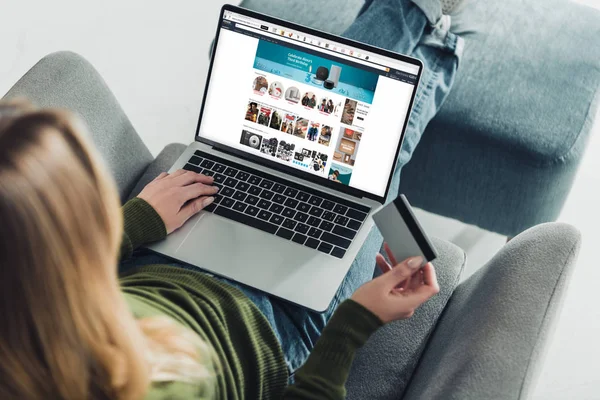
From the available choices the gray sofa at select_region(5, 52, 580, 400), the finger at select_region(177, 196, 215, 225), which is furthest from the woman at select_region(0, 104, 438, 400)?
the finger at select_region(177, 196, 215, 225)

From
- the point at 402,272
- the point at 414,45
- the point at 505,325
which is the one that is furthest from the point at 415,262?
the point at 414,45

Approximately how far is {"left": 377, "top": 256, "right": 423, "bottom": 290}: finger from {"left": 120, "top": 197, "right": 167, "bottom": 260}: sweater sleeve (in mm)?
421

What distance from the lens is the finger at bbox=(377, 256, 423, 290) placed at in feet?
2.88

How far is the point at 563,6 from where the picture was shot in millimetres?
1635

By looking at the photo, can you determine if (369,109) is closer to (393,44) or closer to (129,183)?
(393,44)

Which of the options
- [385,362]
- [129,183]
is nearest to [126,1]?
[129,183]

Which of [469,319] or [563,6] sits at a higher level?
[563,6]

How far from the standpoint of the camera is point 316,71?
3.72 ft

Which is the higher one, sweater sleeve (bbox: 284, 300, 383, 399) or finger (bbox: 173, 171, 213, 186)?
finger (bbox: 173, 171, 213, 186)

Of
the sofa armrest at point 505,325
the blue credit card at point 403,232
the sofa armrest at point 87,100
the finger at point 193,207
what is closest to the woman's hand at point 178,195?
the finger at point 193,207

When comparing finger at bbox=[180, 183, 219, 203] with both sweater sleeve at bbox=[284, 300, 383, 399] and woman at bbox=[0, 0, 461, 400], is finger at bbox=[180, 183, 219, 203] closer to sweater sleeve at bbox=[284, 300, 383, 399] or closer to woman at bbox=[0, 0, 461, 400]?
woman at bbox=[0, 0, 461, 400]

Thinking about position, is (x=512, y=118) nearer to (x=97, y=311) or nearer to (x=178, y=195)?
(x=178, y=195)

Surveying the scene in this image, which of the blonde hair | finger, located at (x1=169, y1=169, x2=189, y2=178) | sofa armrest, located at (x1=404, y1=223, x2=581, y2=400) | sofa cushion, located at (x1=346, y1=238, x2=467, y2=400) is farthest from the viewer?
finger, located at (x1=169, y1=169, x2=189, y2=178)

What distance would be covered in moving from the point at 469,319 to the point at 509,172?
0.64 meters
